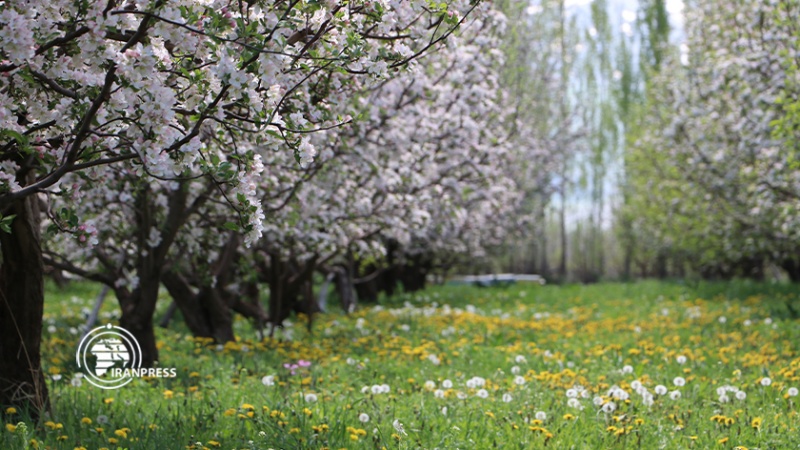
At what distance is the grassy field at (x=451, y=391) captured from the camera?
17.9 feet

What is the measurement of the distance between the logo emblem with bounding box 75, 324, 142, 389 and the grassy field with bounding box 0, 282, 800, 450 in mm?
239

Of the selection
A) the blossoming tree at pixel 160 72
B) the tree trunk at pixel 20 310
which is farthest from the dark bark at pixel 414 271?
the blossoming tree at pixel 160 72

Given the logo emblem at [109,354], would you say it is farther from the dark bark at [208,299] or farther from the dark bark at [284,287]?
the dark bark at [284,287]

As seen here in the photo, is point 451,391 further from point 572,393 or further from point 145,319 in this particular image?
point 145,319

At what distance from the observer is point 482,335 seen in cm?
1180

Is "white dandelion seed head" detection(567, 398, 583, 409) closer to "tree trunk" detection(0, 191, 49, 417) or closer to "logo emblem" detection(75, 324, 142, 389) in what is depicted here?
"tree trunk" detection(0, 191, 49, 417)

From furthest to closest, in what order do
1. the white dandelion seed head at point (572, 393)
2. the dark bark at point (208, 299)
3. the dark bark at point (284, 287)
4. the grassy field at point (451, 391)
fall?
the dark bark at point (284, 287) → the dark bark at point (208, 299) → the white dandelion seed head at point (572, 393) → the grassy field at point (451, 391)

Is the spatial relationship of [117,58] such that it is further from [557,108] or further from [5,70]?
[557,108]

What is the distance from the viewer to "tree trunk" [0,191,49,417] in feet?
19.0

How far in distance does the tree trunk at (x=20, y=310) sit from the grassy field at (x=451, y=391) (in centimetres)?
17

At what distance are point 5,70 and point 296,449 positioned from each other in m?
2.70

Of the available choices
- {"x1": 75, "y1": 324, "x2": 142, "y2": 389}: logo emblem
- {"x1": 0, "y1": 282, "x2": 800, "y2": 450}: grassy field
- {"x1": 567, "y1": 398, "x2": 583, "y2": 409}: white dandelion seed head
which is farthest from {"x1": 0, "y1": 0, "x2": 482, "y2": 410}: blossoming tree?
{"x1": 75, "y1": 324, "x2": 142, "y2": 389}: logo emblem

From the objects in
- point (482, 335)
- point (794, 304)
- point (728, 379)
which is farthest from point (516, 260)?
point (728, 379)

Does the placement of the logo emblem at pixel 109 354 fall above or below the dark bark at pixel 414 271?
below
